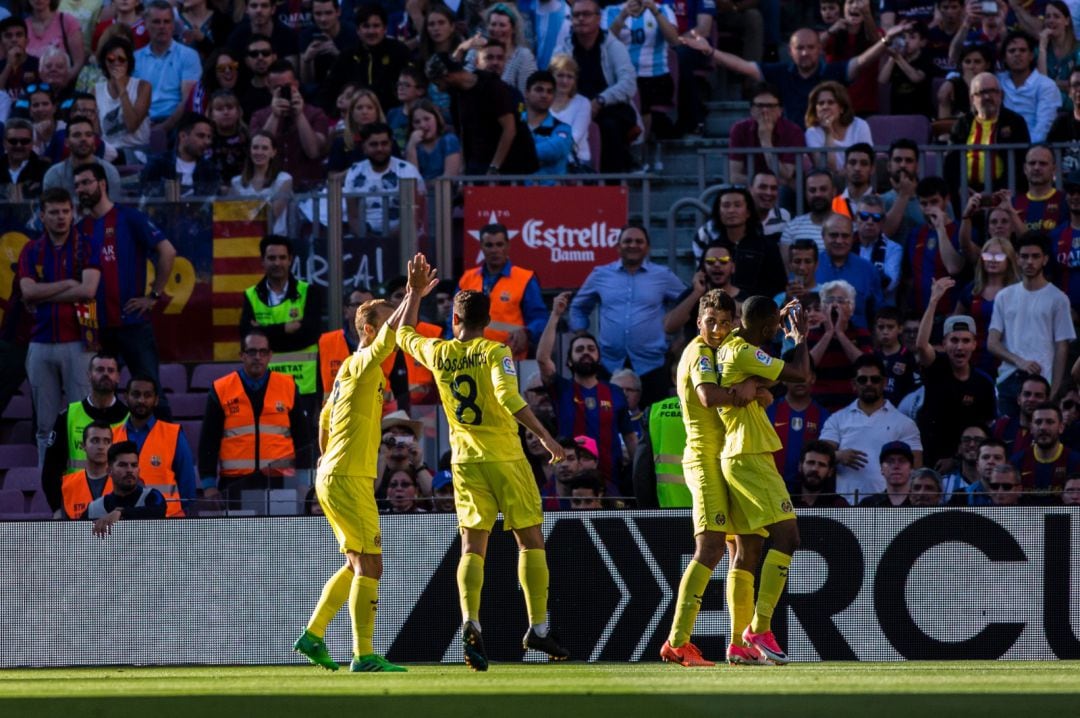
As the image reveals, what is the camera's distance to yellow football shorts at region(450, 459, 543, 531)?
34.7 feet

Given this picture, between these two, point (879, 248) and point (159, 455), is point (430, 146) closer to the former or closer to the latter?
point (879, 248)

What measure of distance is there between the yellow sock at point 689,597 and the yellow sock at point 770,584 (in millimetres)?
323

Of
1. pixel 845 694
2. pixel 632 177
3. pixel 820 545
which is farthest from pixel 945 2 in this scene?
pixel 845 694

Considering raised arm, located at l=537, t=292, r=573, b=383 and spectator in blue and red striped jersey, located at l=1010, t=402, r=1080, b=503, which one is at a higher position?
raised arm, located at l=537, t=292, r=573, b=383

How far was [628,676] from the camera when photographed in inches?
390

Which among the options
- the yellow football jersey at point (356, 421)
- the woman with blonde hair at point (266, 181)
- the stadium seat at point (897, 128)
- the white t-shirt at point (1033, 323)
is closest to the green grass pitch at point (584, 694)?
the yellow football jersey at point (356, 421)

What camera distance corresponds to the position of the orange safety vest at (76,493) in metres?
13.5

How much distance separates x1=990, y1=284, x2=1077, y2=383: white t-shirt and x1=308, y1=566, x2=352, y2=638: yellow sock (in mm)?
5838

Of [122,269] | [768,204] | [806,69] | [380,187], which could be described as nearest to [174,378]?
[122,269]

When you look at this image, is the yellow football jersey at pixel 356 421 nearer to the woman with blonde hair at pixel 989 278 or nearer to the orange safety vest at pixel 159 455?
the orange safety vest at pixel 159 455

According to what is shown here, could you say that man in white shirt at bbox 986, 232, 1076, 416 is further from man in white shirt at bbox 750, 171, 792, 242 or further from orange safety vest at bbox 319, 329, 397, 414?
orange safety vest at bbox 319, 329, 397, 414

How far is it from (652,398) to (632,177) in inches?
73.0

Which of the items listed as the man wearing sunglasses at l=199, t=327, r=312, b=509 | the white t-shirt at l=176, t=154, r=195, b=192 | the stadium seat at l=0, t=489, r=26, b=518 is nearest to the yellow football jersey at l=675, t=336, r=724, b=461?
the man wearing sunglasses at l=199, t=327, r=312, b=509

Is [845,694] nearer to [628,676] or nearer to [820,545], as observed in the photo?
[628,676]
